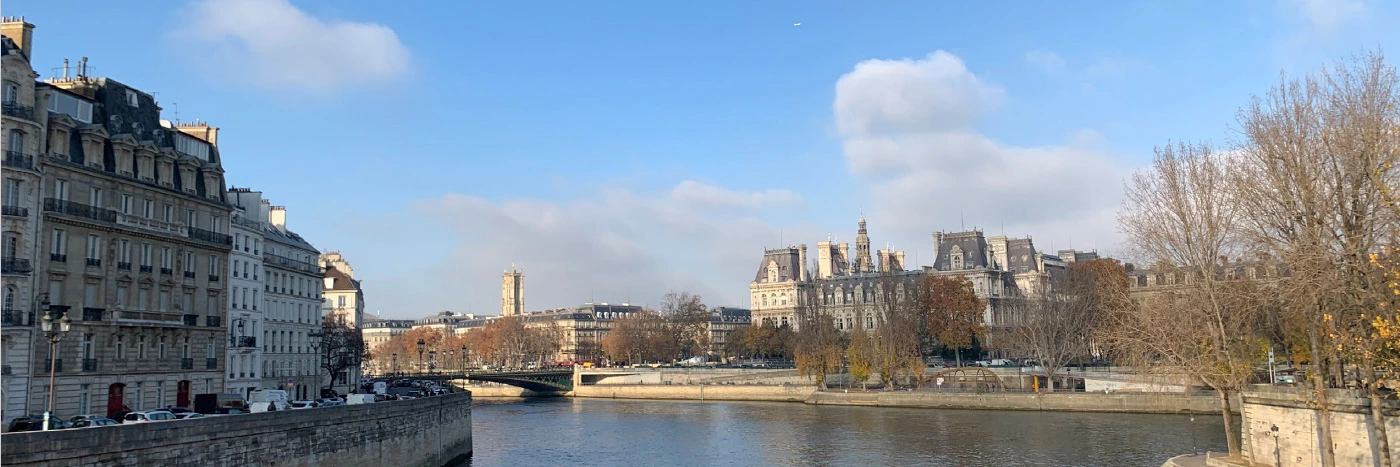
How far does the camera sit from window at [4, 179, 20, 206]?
36.0 m

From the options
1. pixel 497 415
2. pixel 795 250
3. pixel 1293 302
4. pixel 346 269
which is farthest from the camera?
pixel 795 250

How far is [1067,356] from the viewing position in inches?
3701

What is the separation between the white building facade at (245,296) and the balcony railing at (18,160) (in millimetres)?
21830

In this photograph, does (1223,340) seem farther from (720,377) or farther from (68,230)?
(720,377)

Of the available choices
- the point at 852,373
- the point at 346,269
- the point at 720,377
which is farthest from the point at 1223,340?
the point at 346,269

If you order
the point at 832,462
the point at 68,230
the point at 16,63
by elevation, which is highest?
the point at 16,63

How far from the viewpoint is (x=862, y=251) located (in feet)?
549

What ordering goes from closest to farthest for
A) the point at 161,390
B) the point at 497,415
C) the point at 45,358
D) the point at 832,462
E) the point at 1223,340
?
the point at 1223,340
the point at 45,358
the point at 161,390
the point at 832,462
the point at 497,415

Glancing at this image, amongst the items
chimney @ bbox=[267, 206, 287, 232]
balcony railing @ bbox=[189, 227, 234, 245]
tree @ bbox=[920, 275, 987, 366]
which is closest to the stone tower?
tree @ bbox=[920, 275, 987, 366]

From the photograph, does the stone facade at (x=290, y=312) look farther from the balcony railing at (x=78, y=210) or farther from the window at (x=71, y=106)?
the balcony railing at (x=78, y=210)

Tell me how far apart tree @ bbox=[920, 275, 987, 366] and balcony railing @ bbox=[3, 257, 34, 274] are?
8465 centimetres

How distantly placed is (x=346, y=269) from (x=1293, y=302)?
366 feet

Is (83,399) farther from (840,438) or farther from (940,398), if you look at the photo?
(940,398)

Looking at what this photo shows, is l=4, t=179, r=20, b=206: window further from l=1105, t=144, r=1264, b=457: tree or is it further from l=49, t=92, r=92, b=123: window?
l=1105, t=144, r=1264, b=457: tree
